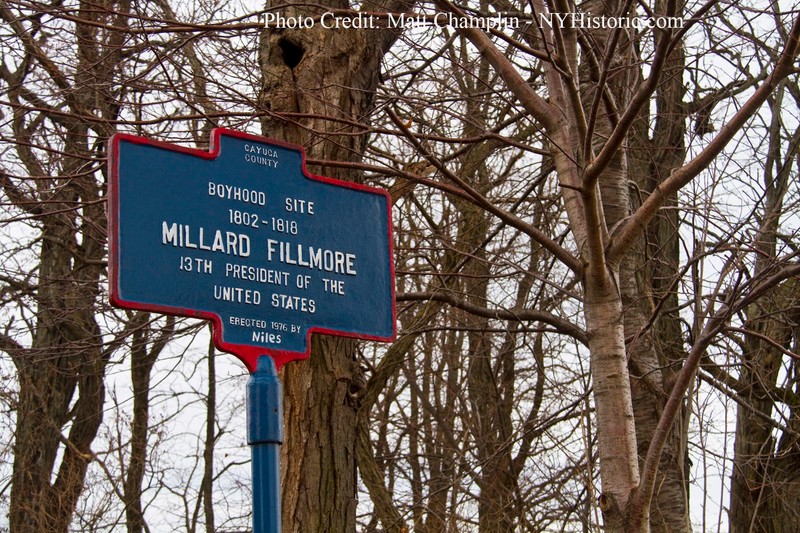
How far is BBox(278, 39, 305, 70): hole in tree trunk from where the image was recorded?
5.99 meters

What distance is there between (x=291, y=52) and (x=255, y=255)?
9.27 feet

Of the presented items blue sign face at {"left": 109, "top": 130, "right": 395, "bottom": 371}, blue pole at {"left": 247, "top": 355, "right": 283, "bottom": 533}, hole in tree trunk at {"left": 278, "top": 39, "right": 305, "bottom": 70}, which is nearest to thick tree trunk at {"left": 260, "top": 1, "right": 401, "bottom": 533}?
hole in tree trunk at {"left": 278, "top": 39, "right": 305, "bottom": 70}

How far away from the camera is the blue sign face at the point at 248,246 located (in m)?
3.25

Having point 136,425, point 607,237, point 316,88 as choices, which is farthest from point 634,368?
point 136,425

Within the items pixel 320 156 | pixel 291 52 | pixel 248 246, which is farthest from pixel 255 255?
pixel 291 52

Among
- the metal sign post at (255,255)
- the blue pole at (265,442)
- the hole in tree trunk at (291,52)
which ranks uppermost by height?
the hole in tree trunk at (291,52)

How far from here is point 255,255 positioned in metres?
3.44

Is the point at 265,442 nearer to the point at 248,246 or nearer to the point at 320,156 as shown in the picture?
the point at 248,246

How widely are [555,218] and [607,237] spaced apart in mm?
3597

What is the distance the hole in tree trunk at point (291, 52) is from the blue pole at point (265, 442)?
3.05 m

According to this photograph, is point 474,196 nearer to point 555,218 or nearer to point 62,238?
point 555,218

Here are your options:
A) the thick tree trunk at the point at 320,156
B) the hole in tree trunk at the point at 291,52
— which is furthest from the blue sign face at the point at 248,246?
the hole in tree trunk at the point at 291,52

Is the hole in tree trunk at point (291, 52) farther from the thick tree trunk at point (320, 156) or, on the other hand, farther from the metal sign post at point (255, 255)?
the metal sign post at point (255, 255)

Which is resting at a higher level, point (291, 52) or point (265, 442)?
point (291, 52)
